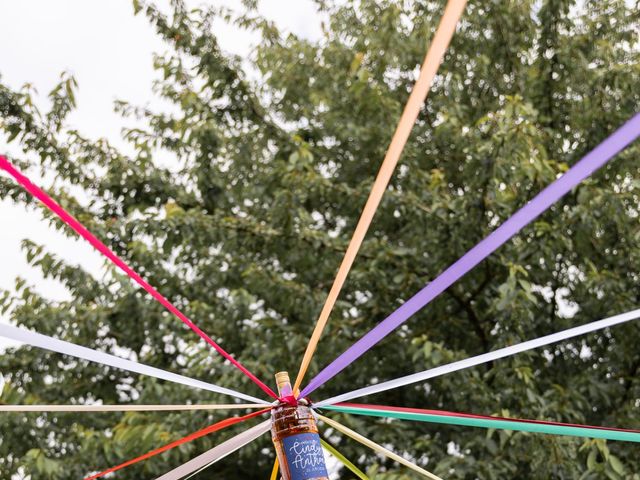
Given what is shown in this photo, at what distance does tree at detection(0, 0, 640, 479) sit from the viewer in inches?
171

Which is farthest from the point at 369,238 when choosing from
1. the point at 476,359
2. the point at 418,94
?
the point at 418,94

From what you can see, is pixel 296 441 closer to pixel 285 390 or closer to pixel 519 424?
pixel 285 390

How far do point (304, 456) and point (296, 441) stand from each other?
0.12 ft

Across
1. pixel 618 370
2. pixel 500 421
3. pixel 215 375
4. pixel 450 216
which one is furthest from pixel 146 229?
pixel 500 421

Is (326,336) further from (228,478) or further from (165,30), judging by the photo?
(165,30)

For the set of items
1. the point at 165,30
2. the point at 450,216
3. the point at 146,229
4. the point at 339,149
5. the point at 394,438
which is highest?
the point at 165,30

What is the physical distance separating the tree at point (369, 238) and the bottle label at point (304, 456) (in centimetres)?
252

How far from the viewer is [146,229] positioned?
4.77 metres

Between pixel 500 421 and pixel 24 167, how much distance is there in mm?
4032

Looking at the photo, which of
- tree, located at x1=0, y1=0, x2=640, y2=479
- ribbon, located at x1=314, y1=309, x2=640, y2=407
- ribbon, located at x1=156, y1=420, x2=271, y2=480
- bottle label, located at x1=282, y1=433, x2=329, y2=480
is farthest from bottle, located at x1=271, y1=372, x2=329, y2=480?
tree, located at x1=0, y1=0, x2=640, y2=479

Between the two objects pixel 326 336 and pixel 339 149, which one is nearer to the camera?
pixel 326 336

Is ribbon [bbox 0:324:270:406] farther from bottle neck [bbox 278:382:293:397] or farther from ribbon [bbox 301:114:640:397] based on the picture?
ribbon [bbox 301:114:640:397]

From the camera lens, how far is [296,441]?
1.57 meters

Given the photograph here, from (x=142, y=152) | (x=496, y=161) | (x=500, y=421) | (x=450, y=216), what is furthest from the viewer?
(x=142, y=152)
